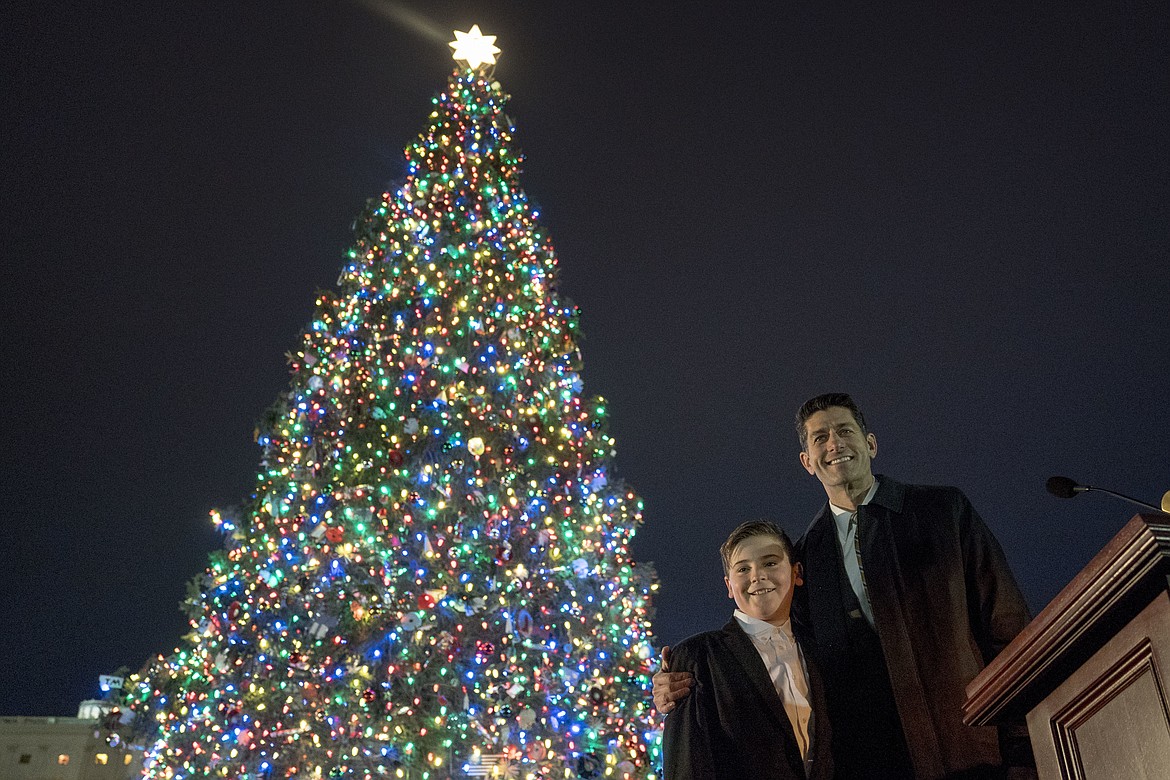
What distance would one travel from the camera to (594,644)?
7.63 m

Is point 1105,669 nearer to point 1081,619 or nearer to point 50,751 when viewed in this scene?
point 1081,619

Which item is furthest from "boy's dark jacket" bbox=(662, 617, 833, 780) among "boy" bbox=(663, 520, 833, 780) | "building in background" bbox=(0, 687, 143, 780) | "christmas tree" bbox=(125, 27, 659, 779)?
"building in background" bbox=(0, 687, 143, 780)

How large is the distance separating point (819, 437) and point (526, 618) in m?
5.11

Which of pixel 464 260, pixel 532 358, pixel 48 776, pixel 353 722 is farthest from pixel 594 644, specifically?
pixel 48 776

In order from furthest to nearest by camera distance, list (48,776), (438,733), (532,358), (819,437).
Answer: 1. (48,776)
2. (532,358)
3. (438,733)
4. (819,437)

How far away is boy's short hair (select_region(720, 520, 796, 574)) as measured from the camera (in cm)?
252

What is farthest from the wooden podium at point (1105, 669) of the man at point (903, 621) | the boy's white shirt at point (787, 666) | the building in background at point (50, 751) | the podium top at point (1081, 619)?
the building in background at point (50, 751)

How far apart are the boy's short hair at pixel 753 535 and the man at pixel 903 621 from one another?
0.32 feet

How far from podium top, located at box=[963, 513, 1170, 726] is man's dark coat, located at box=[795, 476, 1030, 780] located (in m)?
0.57

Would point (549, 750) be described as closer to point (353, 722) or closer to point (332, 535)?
point (353, 722)

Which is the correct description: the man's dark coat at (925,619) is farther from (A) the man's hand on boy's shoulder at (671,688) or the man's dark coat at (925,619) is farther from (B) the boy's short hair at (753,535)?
(A) the man's hand on boy's shoulder at (671,688)

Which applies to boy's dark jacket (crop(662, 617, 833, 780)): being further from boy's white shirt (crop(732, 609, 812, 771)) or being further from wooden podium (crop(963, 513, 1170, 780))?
wooden podium (crop(963, 513, 1170, 780))

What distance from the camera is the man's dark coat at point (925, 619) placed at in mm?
2150

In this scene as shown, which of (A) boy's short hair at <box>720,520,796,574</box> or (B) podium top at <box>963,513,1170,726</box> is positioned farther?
(A) boy's short hair at <box>720,520,796,574</box>
